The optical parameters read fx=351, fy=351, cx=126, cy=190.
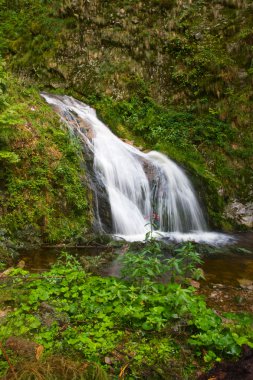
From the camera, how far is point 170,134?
10641mm

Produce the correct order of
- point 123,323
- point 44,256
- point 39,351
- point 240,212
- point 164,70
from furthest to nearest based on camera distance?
point 164,70, point 240,212, point 44,256, point 123,323, point 39,351

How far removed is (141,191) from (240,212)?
3079 mm

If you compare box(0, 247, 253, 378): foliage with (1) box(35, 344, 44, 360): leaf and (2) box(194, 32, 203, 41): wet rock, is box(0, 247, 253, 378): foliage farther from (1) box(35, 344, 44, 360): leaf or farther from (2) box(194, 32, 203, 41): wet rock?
(2) box(194, 32, 203, 41): wet rock

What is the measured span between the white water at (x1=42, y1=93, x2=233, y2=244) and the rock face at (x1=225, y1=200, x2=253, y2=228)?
3.74ft

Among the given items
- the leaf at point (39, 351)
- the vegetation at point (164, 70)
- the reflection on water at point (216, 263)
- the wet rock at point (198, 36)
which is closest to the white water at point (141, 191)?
the vegetation at point (164, 70)

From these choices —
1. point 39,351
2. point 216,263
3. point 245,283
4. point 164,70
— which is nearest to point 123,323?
point 39,351

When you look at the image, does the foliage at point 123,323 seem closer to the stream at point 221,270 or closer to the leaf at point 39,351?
the leaf at point 39,351

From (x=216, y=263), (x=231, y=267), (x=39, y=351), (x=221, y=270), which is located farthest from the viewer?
(x=216, y=263)

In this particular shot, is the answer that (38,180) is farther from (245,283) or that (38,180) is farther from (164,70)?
(164,70)

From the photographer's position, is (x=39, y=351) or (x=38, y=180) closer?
(x=39, y=351)

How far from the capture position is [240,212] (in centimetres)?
955

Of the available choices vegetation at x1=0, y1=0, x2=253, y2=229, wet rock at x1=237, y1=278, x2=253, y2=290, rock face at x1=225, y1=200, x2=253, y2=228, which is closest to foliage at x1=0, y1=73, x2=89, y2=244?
wet rock at x1=237, y1=278, x2=253, y2=290

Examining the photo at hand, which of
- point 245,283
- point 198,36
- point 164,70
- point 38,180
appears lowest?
point 245,283

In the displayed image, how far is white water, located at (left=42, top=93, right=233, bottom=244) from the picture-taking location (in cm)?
770
